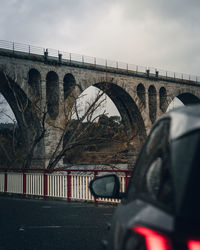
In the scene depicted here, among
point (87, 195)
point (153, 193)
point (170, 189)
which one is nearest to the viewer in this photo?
point (170, 189)

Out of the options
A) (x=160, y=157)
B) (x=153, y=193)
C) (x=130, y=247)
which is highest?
(x=160, y=157)

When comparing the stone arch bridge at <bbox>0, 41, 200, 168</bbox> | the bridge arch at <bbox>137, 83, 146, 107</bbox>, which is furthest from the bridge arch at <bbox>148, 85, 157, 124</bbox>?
the bridge arch at <bbox>137, 83, 146, 107</bbox>

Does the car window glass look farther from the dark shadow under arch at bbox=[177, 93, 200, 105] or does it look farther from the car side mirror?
the dark shadow under arch at bbox=[177, 93, 200, 105]

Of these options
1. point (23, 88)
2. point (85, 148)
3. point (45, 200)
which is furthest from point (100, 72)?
point (45, 200)

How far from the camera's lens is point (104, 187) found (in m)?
2.33

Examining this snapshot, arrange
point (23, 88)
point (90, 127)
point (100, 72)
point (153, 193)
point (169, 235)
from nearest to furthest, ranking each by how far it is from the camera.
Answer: point (169, 235), point (153, 193), point (90, 127), point (23, 88), point (100, 72)

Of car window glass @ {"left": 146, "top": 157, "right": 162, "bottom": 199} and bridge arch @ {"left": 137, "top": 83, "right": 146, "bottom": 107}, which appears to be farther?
bridge arch @ {"left": 137, "top": 83, "right": 146, "bottom": 107}

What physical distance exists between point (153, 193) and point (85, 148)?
60.8ft

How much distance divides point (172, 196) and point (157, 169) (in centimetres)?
31

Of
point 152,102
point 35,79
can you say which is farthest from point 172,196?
point 152,102

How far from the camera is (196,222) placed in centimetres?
100

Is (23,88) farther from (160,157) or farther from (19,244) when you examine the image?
(160,157)

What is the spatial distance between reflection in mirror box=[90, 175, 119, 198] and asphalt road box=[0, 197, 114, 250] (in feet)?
6.08

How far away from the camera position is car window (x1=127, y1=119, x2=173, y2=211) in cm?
119
